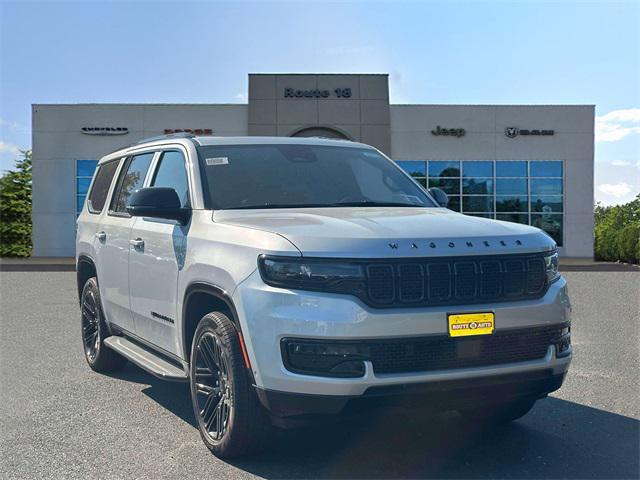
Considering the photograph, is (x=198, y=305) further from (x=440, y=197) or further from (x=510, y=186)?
(x=510, y=186)

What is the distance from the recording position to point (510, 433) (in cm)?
500

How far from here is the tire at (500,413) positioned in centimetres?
503

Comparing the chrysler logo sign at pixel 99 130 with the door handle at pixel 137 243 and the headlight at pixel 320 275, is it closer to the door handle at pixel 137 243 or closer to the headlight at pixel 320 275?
the door handle at pixel 137 243

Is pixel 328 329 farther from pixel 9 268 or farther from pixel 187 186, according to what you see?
pixel 9 268

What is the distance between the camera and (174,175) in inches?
223

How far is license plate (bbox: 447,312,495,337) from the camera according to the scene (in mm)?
3934

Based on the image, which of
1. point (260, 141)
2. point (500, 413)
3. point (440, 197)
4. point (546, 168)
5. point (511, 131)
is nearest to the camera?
Result: point (500, 413)

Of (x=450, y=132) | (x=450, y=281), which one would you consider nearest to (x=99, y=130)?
(x=450, y=132)

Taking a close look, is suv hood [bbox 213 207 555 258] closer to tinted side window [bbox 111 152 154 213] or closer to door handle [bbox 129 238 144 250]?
door handle [bbox 129 238 144 250]

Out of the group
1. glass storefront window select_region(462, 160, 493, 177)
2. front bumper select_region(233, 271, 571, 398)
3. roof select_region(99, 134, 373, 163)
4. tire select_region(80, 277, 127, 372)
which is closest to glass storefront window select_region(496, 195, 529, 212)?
glass storefront window select_region(462, 160, 493, 177)

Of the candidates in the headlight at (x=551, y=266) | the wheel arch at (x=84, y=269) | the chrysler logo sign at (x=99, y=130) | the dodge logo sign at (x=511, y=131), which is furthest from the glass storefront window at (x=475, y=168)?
the headlight at (x=551, y=266)

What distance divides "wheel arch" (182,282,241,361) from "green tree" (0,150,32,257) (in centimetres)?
3351

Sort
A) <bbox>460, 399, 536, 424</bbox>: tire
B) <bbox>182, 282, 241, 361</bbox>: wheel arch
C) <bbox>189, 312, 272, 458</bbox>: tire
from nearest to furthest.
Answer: <bbox>189, 312, 272, 458</bbox>: tire
<bbox>182, 282, 241, 361</bbox>: wheel arch
<bbox>460, 399, 536, 424</bbox>: tire

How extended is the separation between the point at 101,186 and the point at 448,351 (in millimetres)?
Answer: 4734
